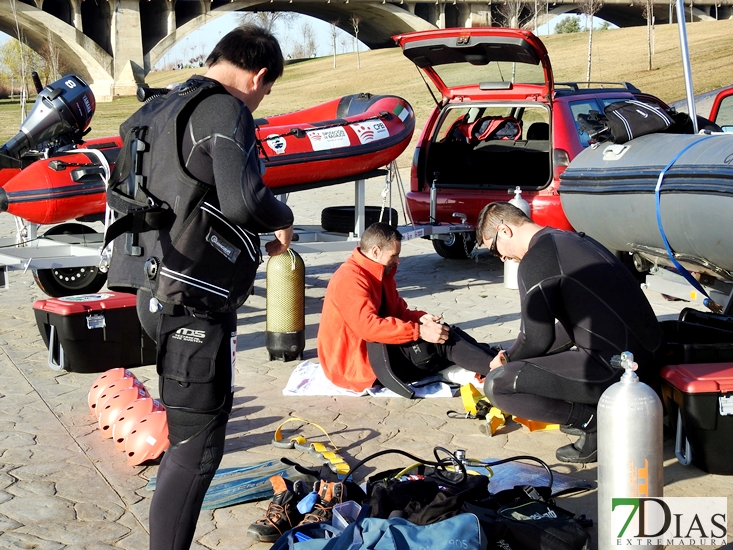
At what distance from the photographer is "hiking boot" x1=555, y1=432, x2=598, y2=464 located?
14.6 feet

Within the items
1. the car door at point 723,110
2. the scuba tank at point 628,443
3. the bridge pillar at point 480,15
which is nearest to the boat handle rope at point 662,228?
the scuba tank at point 628,443

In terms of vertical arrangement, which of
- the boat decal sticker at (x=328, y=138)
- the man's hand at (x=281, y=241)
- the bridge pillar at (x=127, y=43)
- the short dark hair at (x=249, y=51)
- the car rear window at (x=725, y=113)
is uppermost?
the short dark hair at (x=249, y=51)

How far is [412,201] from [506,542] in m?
6.34

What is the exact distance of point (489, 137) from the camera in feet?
33.1

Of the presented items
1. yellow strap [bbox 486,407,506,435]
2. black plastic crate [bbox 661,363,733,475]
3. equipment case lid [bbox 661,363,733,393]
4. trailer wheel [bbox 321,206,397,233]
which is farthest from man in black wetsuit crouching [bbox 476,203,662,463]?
trailer wheel [bbox 321,206,397,233]

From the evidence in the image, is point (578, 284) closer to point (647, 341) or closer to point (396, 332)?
point (647, 341)

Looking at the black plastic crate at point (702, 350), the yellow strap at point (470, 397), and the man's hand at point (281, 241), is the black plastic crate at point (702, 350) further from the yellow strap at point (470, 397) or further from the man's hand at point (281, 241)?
the man's hand at point (281, 241)

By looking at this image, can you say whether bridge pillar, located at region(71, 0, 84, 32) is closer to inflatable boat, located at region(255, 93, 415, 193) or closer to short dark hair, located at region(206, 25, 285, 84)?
inflatable boat, located at region(255, 93, 415, 193)

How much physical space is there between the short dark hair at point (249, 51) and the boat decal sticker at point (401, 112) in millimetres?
6119

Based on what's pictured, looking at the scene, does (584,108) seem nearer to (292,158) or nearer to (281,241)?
(292,158)

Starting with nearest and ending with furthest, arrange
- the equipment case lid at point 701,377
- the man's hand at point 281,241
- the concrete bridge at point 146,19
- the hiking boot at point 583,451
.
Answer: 1. the man's hand at point 281,241
2. the equipment case lid at point 701,377
3. the hiking boot at point 583,451
4. the concrete bridge at point 146,19

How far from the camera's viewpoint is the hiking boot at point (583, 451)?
14.6ft

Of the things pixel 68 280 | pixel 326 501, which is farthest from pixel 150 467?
pixel 68 280

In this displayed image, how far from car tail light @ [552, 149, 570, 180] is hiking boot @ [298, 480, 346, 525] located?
541cm
